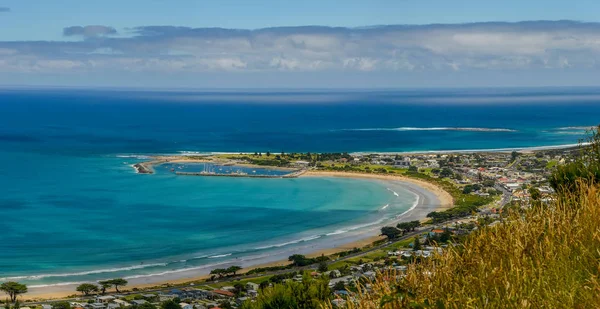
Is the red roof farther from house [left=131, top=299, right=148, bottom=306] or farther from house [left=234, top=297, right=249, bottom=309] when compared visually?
house [left=131, top=299, right=148, bottom=306]

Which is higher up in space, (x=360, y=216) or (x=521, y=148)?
(x=521, y=148)

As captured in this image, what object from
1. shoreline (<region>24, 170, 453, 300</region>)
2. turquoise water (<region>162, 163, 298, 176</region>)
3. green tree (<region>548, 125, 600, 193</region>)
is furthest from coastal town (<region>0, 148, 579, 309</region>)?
turquoise water (<region>162, 163, 298, 176</region>)

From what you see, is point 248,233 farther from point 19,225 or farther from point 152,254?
point 19,225

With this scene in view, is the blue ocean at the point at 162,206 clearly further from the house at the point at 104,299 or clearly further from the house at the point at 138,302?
the house at the point at 138,302

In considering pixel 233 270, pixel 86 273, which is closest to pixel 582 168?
pixel 233 270

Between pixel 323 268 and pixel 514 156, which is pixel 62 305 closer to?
pixel 323 268

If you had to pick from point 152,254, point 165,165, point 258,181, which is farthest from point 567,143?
point 152,254
